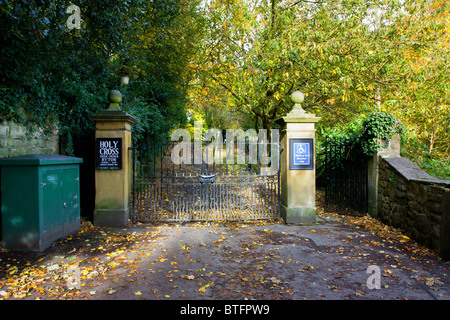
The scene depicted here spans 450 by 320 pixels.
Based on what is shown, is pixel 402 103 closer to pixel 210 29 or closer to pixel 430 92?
pixel 430 92

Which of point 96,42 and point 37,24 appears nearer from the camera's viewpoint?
point 37,24

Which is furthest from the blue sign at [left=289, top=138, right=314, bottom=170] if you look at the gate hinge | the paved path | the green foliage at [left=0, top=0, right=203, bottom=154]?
the green foliage at [left=0, top=0, right=203, bottom=154]

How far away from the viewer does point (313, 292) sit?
3.39 m

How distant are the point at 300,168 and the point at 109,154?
171 inches

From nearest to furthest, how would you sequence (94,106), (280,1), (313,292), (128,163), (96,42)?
(313,292), (96,42), (128,163), (94,106), (280,1)

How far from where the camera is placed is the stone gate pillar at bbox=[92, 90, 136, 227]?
6.18 meters

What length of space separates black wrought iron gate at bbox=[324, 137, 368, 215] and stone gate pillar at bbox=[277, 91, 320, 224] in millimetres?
950

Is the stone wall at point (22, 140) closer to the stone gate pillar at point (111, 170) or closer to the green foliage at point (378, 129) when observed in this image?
the stone gate pillar at point (111, 170)

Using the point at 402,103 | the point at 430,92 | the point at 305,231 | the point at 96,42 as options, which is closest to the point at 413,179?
the point at 305,231

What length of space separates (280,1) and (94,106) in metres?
7.34

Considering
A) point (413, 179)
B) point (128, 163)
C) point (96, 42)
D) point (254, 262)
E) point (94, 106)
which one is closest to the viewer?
point (254, 262)

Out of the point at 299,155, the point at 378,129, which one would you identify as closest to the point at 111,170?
the point at 299,155

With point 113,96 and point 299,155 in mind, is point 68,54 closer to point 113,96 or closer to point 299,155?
point 113,96
